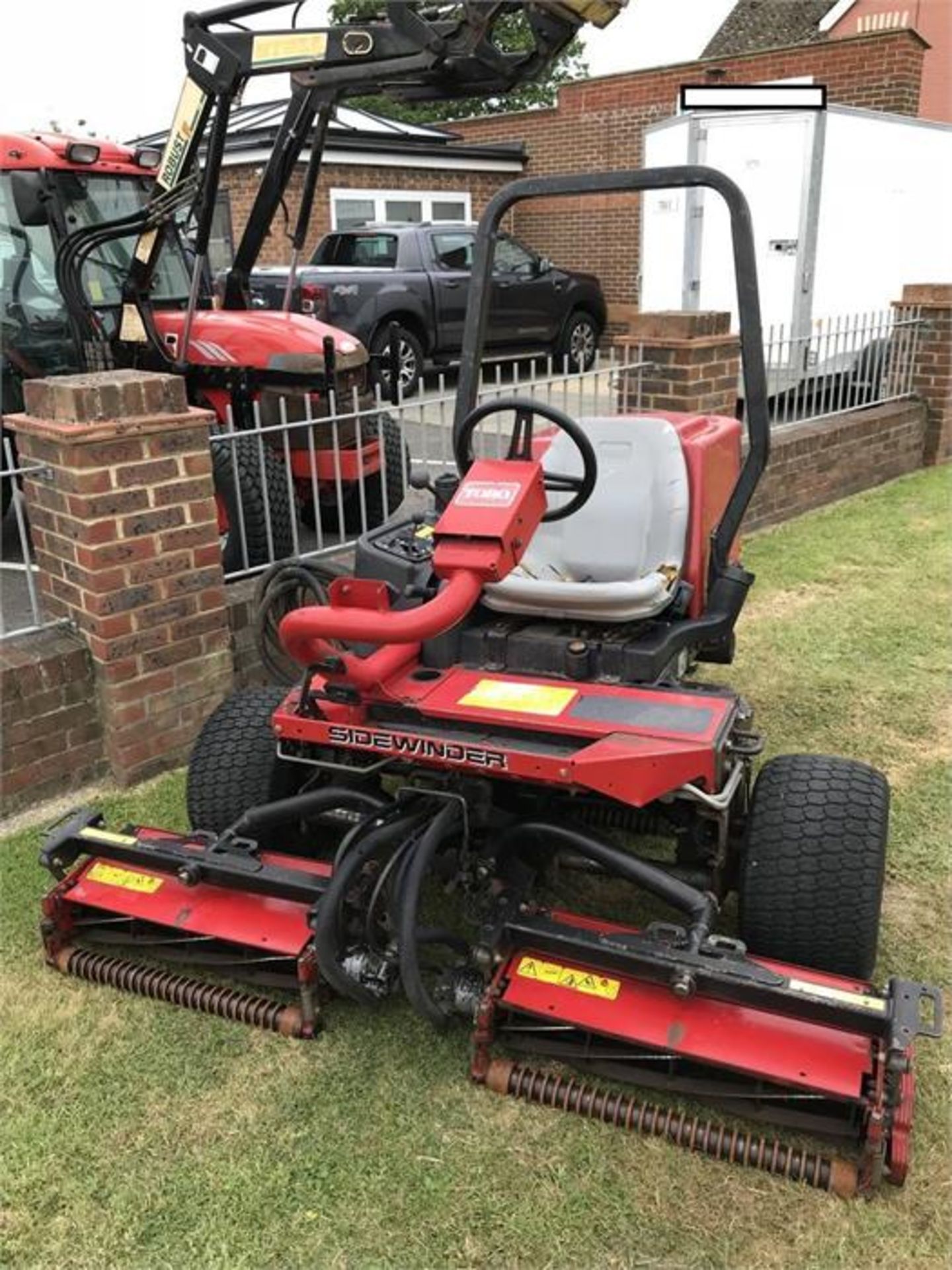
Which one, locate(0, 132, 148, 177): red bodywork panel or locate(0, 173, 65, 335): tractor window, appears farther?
locate(0, 173, 65, 335): tractor window

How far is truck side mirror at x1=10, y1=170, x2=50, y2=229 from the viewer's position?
5.23 metres

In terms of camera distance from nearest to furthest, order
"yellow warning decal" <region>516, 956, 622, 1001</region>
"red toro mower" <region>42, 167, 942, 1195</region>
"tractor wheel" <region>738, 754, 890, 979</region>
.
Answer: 1. "red toro mower" <region>42, 167, 942, 1195</region>
2. "yellow warning decal" <region>516, 956, 622, 1001</region>
3. "tractor wheel" <region>738, 754, 890, 979</region>

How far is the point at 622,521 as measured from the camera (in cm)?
306

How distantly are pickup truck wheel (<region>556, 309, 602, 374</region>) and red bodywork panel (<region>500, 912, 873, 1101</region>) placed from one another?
10717 millimetres

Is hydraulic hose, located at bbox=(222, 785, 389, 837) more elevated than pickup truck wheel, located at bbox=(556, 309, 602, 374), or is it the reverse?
pickup truck wheel, located at bbox=(556, 309, 602, 374)

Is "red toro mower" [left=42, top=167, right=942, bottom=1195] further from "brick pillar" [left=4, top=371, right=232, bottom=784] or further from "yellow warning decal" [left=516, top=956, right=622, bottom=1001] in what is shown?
"brick pillar" [left=4, top=371, right=232, bottom=784]

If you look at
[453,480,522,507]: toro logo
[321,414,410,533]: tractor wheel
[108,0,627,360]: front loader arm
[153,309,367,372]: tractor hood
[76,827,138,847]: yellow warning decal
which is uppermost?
[108,0,627,360]: front loader arm

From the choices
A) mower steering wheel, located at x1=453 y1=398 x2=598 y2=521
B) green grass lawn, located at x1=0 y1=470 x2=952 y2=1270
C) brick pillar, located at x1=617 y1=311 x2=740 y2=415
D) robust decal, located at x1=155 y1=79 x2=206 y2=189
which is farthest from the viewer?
brick pillar, located at x1=617 y1=311 x2=740 y2=415

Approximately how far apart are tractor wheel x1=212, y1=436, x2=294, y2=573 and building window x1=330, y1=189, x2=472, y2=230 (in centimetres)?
1042

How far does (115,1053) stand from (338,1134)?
0.61m

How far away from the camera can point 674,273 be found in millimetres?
10680

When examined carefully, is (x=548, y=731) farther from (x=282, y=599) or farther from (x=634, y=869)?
(x=282, y=599)

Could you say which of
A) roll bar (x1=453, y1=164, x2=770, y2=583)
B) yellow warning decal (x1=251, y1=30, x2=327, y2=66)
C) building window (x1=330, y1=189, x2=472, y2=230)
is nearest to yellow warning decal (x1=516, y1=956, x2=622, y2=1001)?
roll bar (x1=453, y1=164, x2=770, y2=583)

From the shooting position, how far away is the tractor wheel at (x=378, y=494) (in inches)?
216
